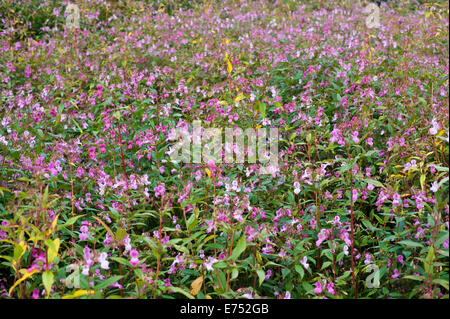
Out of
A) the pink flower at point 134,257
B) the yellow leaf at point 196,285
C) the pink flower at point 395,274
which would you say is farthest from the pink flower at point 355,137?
the pink flower at point 134,257

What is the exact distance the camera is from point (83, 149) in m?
3.57

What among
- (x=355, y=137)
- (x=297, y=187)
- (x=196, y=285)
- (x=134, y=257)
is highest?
(x=355, y=137)

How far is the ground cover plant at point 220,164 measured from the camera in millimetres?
Result: 2213

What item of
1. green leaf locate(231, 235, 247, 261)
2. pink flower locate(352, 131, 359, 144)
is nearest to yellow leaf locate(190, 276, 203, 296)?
green leaf locate(231, 235, 247, 261)

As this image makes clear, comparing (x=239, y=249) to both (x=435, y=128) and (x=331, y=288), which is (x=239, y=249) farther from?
(x=435, y=128)

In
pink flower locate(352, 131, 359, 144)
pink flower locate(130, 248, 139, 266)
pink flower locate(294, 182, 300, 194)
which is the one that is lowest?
pink flower locate(130, 248, 139, 266)

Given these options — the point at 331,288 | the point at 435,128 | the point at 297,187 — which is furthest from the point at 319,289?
the point at 435,128

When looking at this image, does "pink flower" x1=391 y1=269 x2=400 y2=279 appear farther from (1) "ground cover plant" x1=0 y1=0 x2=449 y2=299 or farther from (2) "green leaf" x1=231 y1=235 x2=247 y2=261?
(2) "green leaf" x1=231 y1=235 x2=247 y2=261

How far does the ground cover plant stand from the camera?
7.26 ft

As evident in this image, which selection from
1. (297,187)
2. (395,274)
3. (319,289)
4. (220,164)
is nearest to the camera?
(319,289)

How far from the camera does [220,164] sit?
10.00ft
